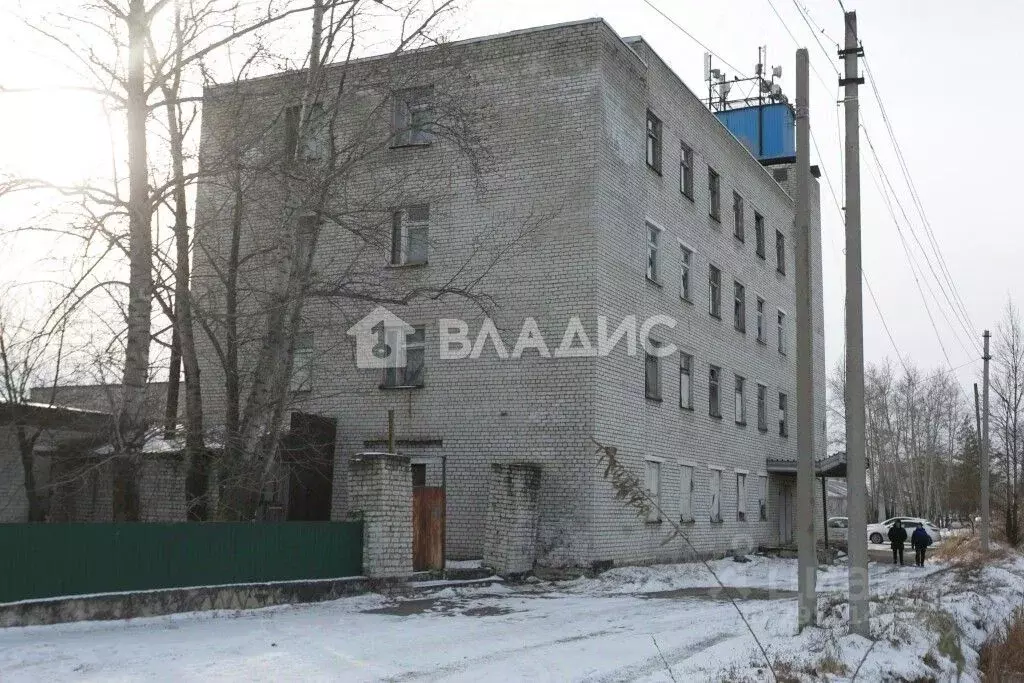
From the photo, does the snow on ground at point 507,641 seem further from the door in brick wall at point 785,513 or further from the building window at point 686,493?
the door in brick wall at point 785,513

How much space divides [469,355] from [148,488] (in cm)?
780

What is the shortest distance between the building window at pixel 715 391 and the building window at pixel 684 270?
3015 mm

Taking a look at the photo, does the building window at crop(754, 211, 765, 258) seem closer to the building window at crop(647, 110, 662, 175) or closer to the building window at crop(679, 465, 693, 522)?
the building window at crop(647, 110, 662, 175)

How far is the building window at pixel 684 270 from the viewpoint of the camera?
28.0m

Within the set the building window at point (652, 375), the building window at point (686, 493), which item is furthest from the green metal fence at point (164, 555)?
the building window at point (686, 493)

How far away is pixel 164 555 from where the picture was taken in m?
14.3

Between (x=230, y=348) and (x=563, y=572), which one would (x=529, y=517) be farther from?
(x=230, y=348)

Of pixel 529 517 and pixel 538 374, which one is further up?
pixel 538 374

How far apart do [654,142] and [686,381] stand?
6.27m

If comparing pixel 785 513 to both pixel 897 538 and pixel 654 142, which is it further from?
pixel 654 142

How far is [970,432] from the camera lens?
64.8 metres

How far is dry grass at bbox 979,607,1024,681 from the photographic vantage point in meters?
12.3

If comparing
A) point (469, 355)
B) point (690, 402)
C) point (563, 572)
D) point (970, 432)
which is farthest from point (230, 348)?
point (970, 432)

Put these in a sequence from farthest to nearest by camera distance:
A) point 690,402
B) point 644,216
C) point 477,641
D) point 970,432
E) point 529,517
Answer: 1. point 970,432
2. point 690,402
3. point 644,216
4. point 529,517
5. point 477,641
